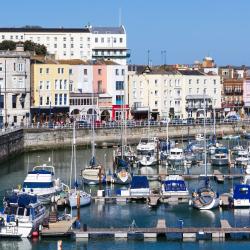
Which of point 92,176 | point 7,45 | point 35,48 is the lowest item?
point 92,176

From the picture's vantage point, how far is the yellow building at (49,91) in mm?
87812

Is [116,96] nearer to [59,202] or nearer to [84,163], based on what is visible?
[84,163]

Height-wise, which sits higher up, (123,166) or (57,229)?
(123,166)

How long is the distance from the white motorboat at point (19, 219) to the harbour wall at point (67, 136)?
90.6ft

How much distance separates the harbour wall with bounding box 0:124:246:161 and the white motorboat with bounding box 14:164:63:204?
18.3m

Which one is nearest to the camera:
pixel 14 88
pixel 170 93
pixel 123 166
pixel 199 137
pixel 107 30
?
pixel 123 166

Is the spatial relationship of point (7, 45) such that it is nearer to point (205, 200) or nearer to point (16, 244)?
point (205, 200)

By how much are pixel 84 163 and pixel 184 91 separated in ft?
121

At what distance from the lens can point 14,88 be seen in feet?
277

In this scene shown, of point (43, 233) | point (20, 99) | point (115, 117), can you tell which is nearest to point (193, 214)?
point (43, 233)

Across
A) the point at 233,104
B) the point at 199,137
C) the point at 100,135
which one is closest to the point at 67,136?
the point at 100,135

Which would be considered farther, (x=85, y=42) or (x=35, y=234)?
(x=85, y=42)

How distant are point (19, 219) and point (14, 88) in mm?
46589

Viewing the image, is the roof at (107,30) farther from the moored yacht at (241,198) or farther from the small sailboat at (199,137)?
the moored yacht at (241,198)
